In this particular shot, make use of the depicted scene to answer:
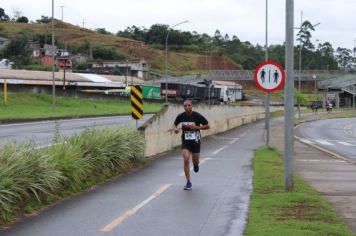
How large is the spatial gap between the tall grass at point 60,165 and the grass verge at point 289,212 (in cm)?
338

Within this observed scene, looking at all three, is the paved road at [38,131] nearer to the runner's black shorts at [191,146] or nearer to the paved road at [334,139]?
the runner's black shorts at [191,146]

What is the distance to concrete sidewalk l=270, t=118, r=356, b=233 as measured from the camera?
31.9 ft

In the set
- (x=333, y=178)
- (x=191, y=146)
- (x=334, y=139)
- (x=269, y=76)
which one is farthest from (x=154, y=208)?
(x=334, y=139)

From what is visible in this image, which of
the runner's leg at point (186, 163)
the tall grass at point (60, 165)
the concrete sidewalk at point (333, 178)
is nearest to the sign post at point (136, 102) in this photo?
the tall grass at point (60, 165)

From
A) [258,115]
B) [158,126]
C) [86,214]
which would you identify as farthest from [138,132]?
[258,115]

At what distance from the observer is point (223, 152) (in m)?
22.0

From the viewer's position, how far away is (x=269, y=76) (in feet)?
58.0

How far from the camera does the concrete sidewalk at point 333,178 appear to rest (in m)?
9.73

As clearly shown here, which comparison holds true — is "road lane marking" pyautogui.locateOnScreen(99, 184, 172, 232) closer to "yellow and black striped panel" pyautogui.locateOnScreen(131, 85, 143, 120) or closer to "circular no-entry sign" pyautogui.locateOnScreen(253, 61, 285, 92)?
→ "circular no-entry sign" pyautogui.locateOnScreen(253, 61, 285, 92)

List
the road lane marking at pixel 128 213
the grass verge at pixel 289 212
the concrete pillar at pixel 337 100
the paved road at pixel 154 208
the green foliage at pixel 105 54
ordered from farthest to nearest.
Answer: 1. the green foliage at pixel 105 54
2. the concrete pillar at pixel 337 100
3. the road lane marking at pixel 128 213
4. the paved road at pixel 154 208
5. the grass verge at pixel 289 212

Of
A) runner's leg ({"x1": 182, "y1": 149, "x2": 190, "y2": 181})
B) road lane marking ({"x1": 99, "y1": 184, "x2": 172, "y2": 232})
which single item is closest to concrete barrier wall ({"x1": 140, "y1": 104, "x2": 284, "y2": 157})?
runner's leg ({"x1": 182, "y1": 149, "x2": 190, "y2": 181})

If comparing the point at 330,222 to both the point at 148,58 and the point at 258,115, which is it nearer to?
the point at 258,115

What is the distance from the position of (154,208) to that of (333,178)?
586 centimetres

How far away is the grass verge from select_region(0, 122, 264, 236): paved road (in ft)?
0.76
